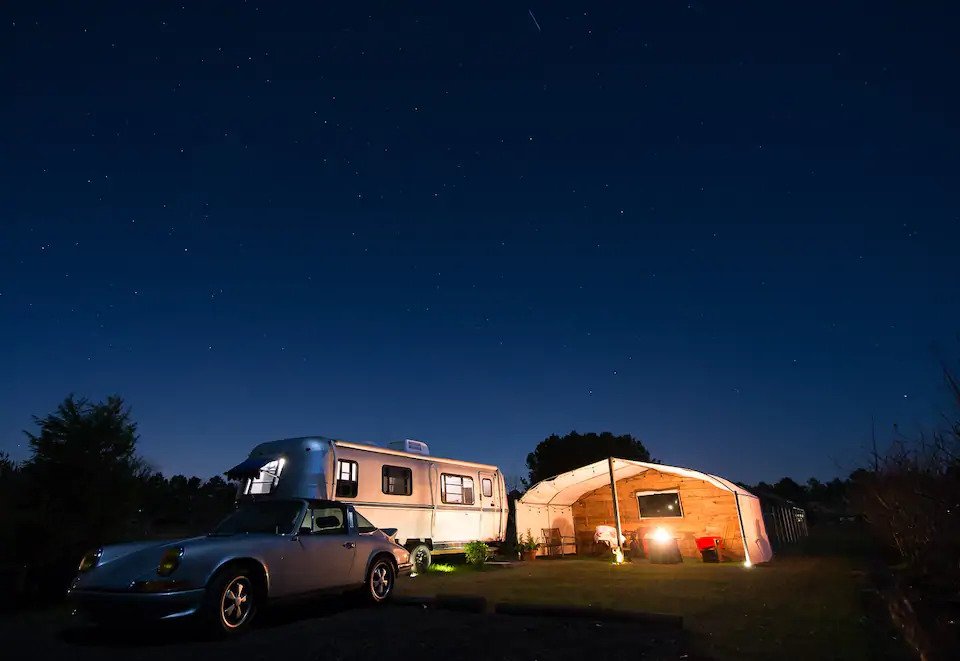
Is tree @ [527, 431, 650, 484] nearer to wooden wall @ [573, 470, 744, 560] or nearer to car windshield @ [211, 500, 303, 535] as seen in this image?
wooden wall @ [573, 470, 744, 560]

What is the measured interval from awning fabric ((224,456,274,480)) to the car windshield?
4516 millimetres

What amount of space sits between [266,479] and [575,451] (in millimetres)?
45585

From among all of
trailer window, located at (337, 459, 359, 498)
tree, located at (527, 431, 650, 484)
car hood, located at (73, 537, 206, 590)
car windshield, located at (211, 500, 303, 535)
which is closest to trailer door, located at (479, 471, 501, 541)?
trailer window, located at (337, 459, 359, 498)

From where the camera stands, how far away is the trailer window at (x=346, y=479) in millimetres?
12438

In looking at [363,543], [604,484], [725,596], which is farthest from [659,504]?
[363,543]

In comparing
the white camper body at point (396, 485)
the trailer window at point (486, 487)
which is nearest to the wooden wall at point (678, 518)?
the trailer window at point (486, 487)

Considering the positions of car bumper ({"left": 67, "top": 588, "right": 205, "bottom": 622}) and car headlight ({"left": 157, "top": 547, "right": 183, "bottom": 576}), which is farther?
car headlight ({"left": 157, "top": 547, "right": 183, "bottom": 576})

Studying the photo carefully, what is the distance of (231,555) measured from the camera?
6426mm

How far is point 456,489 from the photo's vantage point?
1583 centimetres

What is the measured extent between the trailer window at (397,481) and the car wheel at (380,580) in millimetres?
4482

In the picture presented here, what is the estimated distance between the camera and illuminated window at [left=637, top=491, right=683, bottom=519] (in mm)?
20984

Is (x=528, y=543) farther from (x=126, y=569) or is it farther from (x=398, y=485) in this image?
(x=126, y=569)

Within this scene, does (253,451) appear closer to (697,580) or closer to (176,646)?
(176,646)

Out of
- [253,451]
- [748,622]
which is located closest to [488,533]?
[253,451]
